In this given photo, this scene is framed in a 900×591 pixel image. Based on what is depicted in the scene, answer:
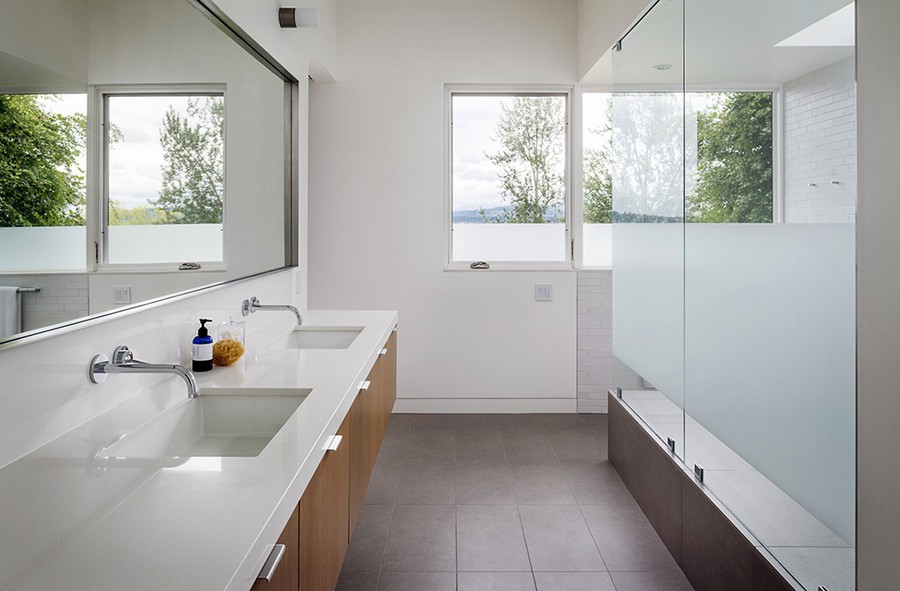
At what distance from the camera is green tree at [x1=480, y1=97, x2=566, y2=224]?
4.47 meters

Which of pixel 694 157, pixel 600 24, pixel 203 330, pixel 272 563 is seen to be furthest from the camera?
pixel 600 24

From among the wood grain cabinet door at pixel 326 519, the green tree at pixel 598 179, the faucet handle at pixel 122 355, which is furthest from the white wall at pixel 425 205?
the faucet handle at pixel 122 355

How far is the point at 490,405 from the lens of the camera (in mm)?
4480

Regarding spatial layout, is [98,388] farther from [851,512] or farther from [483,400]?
[483,400]

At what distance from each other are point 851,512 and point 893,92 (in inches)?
33.2

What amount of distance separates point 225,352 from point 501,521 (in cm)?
144

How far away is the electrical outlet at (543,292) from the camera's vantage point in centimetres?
443

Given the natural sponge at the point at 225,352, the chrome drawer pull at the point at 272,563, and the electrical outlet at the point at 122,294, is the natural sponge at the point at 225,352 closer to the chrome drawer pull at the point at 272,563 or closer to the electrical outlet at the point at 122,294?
the electrical outlet at the point at 122,294

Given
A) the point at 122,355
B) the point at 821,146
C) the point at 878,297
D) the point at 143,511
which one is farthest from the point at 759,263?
the point at 122,355

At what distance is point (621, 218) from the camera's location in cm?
322

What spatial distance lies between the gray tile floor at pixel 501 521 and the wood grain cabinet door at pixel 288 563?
3.95 ft

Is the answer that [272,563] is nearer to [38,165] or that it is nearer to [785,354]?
[38,165]

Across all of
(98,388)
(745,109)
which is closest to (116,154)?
(98,388)

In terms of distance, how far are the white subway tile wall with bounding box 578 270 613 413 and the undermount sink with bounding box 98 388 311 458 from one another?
9.99 ft
